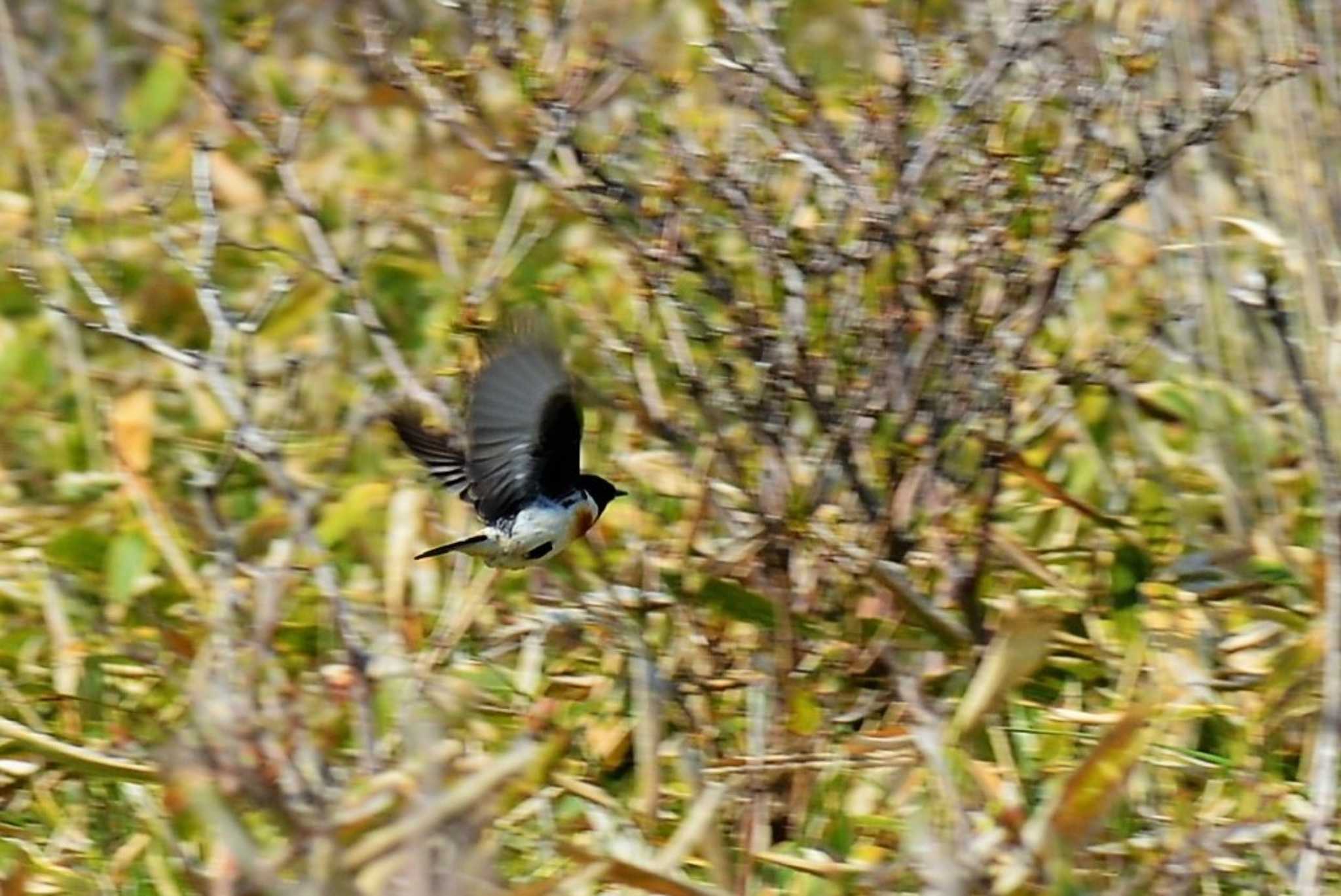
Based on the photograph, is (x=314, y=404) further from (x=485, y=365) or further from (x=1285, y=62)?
(x=1285, y=62)

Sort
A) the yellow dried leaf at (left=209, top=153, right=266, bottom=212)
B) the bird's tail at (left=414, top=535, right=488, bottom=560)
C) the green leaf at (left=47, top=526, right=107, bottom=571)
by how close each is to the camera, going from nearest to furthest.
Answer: the bird's tail at (left=414, top=535, right=488, bottom=560) → the green leaf at (left=47, top=526, right=107, bottom=571) → the yellow dried leaf at (left=209, top=153, right=266, bottom=212)

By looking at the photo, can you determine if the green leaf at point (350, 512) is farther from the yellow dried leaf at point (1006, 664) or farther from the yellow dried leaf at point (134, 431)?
the yellow dried leaf at point (1006, 664)

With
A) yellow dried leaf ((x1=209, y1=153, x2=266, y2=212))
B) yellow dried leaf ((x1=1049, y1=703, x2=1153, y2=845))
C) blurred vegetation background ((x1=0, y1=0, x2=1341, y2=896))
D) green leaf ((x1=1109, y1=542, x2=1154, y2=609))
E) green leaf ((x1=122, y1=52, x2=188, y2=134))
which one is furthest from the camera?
green leaf ((x1=122, y1=52, x2=188, y2=134))

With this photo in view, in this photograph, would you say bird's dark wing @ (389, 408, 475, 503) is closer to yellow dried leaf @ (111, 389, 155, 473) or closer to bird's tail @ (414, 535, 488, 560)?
bird's tail @ (414, 535, 488, 560)

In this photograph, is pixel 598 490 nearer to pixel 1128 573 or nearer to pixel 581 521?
pixel 581 521

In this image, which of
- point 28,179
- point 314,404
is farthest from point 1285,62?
point 28,179

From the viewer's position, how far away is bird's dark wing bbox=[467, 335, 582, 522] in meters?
2.92

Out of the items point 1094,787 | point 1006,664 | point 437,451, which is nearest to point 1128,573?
point 1006,664

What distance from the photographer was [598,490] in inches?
127

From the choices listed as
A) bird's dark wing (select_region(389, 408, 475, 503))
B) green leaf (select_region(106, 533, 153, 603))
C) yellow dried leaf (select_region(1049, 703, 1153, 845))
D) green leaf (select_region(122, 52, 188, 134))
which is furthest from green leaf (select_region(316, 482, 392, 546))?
green leaf (select_region(122, 52, 188, 134))

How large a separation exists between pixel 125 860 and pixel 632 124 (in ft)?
4.37

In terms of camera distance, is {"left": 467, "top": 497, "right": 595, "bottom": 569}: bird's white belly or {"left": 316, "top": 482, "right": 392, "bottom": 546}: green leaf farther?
{"left": 316, "top": 482, "right": 392, "bottom": 546}: green leaf

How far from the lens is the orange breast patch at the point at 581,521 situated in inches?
123

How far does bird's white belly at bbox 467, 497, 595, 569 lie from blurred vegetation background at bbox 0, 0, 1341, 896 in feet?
0.48
